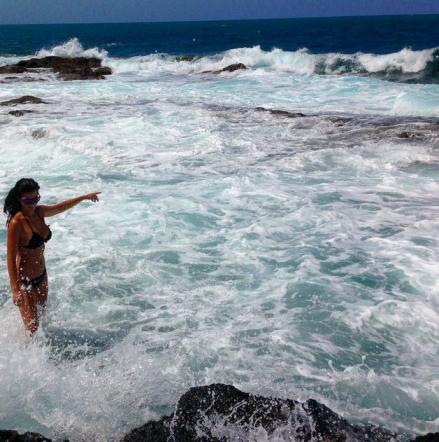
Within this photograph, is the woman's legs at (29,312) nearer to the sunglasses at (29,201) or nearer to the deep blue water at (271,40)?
the sunglasses at (29,201)

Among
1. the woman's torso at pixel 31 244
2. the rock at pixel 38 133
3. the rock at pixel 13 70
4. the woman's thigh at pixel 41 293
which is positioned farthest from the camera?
the rock at pixel 13 70

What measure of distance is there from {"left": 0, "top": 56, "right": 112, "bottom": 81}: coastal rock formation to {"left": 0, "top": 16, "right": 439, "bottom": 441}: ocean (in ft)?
42.3

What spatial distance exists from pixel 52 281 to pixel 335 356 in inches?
140

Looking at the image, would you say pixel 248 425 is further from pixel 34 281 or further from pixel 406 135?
pixel 406 135

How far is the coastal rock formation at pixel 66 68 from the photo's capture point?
2776cm

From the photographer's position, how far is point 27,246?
4.58m

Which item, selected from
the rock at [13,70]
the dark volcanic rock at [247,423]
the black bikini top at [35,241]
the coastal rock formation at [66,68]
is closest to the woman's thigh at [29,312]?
the black bikini top at [35,241]

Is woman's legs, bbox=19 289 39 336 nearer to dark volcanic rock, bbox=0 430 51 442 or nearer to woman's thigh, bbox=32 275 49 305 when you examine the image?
woman's thigh, bbox=32 275 49 305

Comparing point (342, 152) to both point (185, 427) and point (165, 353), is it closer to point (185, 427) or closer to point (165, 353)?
point (165, 353)

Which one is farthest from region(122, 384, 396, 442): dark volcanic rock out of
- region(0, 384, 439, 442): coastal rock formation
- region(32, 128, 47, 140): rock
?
region(32, 128, 47, 140): rock

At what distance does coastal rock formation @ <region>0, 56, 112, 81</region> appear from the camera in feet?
91.1

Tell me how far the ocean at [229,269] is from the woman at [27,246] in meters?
0.36

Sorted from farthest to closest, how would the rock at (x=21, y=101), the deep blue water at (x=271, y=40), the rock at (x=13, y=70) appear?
1. the deep blue water at (x=271, y=40)
2. the rock at (x=13, y=70)
3. the rock at (x=21, y=101)

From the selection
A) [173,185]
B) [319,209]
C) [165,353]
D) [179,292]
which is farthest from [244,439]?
[173,185]
